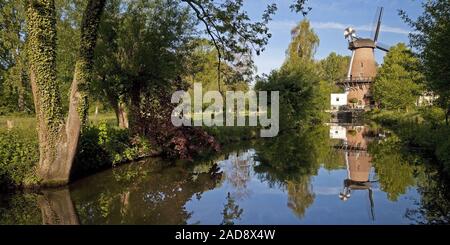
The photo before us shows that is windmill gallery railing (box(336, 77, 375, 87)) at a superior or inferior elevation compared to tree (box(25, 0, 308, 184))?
superior

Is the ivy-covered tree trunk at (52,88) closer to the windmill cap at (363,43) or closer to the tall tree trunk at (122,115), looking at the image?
the tall tree trunk at (122,115)

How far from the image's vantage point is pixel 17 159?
10062mm

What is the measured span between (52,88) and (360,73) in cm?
5198

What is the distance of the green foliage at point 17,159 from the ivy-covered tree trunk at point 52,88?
279 mm

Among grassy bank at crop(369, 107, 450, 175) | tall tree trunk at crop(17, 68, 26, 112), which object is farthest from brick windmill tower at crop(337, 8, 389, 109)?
tall tree trunk at crop(17, 68, 26, 112)

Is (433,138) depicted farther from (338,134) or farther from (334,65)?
(334,65)

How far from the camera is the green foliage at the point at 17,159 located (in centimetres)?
982

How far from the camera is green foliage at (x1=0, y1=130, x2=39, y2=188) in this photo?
32.2 feet

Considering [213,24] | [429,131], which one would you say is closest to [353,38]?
[429,131]

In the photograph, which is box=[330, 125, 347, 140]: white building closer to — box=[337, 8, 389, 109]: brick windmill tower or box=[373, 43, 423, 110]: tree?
box=[373, 43, 423, 110]: tree

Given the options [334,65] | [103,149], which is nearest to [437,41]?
[103,149]

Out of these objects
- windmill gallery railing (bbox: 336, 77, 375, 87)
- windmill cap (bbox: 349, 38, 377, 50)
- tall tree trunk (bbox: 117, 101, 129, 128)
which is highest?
windmill cap (bbox: 349, 38, 377, 50)

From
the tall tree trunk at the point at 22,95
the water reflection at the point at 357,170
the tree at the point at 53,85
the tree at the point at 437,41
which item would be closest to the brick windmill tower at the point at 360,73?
the water reflection at the point at 357,170

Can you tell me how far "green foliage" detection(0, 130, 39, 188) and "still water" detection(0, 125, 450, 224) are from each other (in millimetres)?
622
